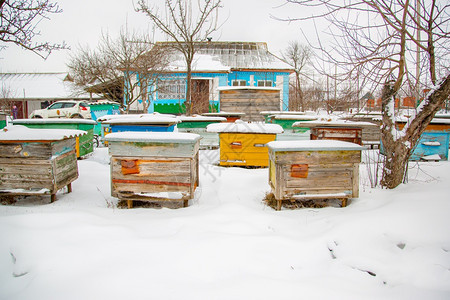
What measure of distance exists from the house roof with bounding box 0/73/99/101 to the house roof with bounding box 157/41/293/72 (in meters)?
11.1

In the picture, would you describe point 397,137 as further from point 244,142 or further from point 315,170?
point 244,142

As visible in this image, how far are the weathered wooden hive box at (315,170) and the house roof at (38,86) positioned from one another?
25290mm

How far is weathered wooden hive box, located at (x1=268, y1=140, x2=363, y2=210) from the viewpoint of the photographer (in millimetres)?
3938

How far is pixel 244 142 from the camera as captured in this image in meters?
6.33

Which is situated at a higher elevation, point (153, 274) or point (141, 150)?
point (141, 150)

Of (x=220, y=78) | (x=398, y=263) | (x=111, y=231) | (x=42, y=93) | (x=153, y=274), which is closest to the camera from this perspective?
(x=153, y=274)

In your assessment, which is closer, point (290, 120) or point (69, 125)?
point (69, 125)

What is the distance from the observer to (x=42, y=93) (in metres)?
28.0

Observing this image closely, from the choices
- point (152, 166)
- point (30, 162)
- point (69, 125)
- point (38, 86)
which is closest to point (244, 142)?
point (152, 166)

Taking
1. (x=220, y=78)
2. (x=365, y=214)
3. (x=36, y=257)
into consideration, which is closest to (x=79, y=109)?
(x=220, y=78)

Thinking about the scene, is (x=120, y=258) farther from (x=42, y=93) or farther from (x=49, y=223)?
(x=42, y=93)

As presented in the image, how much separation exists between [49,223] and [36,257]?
0.70m

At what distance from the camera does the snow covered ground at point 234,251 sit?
95.1 inches

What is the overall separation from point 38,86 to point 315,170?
3346cm
